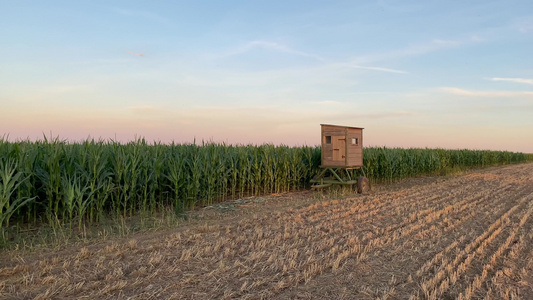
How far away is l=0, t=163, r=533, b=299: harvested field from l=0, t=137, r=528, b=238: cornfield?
1.73 meters

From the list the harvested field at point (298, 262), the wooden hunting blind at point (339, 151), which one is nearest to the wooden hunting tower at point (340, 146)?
the wooden hunting blind at point (339, 151)

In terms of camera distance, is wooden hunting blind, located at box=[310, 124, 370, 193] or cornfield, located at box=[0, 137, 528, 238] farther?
wooden hunting blind, located at box=[310, 124, 370, 193]

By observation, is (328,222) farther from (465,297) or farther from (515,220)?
(515,220)

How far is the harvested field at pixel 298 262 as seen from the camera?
4258 mm

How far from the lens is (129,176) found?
28.8 ft

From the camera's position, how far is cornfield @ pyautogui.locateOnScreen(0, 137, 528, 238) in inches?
287

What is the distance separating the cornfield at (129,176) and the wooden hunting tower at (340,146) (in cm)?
168

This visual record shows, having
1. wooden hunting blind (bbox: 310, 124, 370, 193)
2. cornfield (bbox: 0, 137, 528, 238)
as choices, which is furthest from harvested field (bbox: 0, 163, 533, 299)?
wooden hunting blind (bbox: 310, 124, 370, 193)

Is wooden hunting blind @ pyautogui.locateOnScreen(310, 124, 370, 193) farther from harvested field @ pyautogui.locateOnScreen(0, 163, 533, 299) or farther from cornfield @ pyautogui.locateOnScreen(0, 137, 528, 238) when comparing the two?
harvested field @ pyautogui.locateOnScreen(0, 163, 533, 299)

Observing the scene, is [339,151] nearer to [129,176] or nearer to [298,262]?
[129,176]

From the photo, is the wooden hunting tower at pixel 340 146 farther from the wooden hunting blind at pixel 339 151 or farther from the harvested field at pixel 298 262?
the harvested field at pixel 298 262

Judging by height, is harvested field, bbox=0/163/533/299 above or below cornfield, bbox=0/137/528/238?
below

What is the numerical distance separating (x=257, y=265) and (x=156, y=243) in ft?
7.07

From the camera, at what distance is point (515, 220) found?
877 cm
